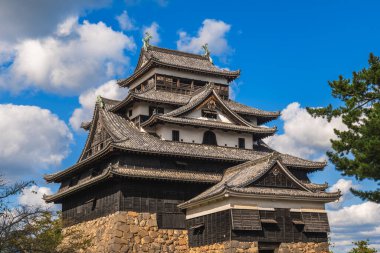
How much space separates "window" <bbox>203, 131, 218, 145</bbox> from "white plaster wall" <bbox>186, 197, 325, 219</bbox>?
7254 mm

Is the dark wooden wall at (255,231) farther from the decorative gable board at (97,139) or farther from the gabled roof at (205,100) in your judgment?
the decorative gable board at (97,139)

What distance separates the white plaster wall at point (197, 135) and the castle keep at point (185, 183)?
0.26 ft

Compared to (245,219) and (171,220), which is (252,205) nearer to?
(245,219)

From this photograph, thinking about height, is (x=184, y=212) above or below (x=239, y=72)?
below

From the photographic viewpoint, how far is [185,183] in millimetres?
35688

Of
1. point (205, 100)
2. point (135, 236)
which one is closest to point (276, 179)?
point (135, 236)

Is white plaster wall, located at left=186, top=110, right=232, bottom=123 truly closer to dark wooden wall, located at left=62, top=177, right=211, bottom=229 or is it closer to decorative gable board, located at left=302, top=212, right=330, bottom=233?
dark wooden wall, located at left=62, top=177, right=211, bottom=229

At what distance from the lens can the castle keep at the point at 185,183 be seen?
31.5m

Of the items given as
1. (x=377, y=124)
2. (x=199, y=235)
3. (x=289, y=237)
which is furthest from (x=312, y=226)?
(x=377, y=124)

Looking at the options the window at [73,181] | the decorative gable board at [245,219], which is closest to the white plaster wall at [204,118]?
the window at [73,181]

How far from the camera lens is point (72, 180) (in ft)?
138

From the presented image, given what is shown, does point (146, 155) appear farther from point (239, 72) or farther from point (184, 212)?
point (239, 72)

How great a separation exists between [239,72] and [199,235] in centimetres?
1946

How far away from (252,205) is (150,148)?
27.1ft
